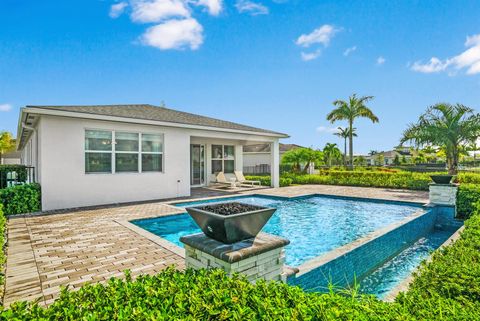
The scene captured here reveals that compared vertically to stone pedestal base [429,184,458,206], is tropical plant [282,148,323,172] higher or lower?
higher

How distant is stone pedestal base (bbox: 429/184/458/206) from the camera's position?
32.1ft

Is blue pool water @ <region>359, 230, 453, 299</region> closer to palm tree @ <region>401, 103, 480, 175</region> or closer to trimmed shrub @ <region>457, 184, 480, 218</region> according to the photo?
trimmed shrub @ <region>457, 184, 480, 218</region>

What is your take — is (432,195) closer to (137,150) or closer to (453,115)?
(453,115)

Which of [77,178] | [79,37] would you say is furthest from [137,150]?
[79,37]

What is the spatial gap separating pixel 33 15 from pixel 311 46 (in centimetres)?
1315

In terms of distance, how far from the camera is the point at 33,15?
32.9 feet

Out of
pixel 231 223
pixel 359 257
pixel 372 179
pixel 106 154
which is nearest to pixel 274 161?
pixel 372 179

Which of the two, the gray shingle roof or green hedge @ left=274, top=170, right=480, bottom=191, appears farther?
green hedge @ left=274, top=170, right=480, bottom=191

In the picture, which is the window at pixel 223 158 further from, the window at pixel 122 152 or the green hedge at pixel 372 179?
the window at pixel 122 152

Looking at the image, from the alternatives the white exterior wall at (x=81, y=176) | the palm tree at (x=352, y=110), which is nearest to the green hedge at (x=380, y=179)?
the palm tree at (x=352, y=110)

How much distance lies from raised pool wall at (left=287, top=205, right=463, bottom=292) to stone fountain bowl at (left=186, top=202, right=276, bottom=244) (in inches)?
40.0

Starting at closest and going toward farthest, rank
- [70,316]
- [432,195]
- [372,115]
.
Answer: [70,316] < [432,195] < [372,115]

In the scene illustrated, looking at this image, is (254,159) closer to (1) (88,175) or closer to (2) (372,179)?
(2) (372,179)

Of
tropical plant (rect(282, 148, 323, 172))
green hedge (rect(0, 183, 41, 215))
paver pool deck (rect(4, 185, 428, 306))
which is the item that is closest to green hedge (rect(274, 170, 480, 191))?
tropical plant (rect(282, 148, 323, 172))
